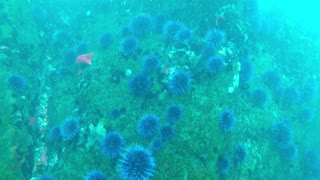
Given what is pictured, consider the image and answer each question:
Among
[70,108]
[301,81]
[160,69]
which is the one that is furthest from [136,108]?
[301,81]

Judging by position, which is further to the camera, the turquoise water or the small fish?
the small fish

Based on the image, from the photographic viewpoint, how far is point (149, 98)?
9.84m

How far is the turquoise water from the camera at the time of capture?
873cm

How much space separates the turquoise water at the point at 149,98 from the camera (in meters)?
8.73

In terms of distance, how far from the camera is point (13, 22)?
39.7 feet

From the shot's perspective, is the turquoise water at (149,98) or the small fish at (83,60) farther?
the small fish at (83,60)

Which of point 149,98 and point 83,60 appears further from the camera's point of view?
point 83,60

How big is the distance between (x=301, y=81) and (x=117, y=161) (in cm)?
1137

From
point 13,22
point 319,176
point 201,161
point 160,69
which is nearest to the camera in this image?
point 201,161

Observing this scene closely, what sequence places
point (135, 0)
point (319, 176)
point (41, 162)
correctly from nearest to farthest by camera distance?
point (41, 162)
point (319, 176)
point (135, 0)

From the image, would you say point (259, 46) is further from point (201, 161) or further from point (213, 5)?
point (201, 161)

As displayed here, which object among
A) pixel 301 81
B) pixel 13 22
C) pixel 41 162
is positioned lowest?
pixel 41 162

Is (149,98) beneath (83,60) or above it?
beneath

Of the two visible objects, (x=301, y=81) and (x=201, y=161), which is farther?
(x=301, y=81)
